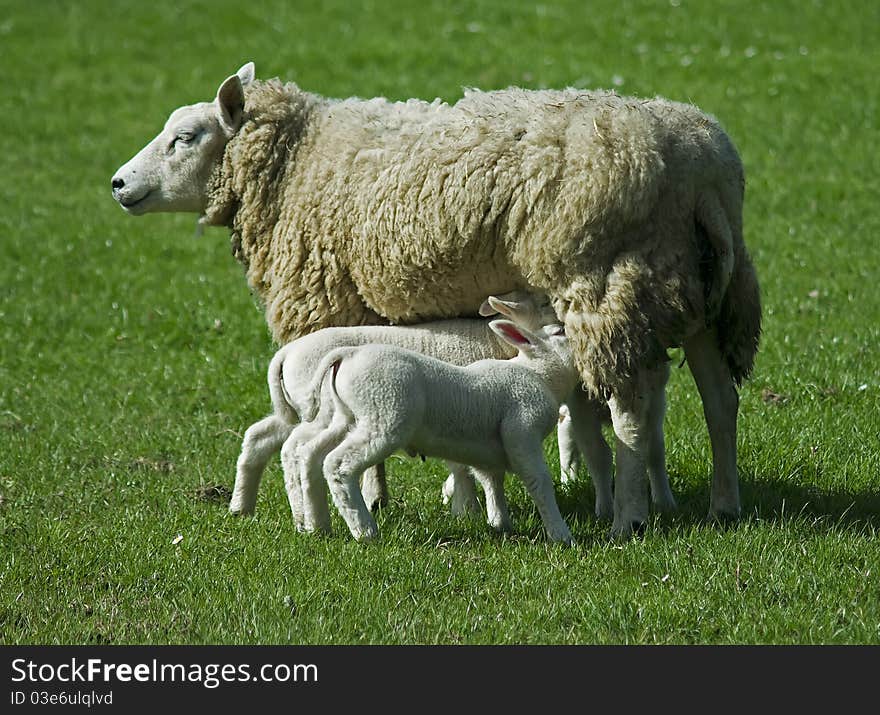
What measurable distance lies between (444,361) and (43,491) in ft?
7.82

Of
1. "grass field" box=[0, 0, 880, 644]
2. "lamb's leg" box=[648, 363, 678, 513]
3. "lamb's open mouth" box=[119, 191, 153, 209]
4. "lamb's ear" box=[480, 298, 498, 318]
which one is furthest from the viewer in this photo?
"lamb's open mouth" box=[119, 191, 153, 209]

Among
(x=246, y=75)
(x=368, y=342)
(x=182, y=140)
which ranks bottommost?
(x=368, y=342)

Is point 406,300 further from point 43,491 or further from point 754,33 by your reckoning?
point 754,33

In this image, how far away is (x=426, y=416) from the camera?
5.62 meters

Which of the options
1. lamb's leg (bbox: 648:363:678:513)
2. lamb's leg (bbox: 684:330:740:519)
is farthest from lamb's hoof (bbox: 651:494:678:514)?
lamb's leg (bbox: 684:330:740:519)

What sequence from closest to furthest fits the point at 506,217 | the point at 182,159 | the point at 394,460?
the point at 506,217 < the point at 182,159 < the point at 394,460

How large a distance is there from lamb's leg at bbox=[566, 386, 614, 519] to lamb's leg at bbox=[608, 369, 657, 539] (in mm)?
355

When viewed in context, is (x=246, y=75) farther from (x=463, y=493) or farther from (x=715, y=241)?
(x=715, y=241)

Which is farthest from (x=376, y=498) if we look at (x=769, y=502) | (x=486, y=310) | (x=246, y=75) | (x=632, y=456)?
(x=246, y=75)

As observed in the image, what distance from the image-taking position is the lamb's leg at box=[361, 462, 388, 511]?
22.0 feet

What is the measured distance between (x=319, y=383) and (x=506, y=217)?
3.62ft

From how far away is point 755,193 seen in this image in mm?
13039

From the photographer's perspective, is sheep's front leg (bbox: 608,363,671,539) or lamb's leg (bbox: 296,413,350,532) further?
sheep's front leg (bbox: 608,363,671,539)

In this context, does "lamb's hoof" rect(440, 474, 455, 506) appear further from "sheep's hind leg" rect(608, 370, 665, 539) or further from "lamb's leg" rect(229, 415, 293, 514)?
"sheep's hind leg" rect(608, 370, 665, 539)
